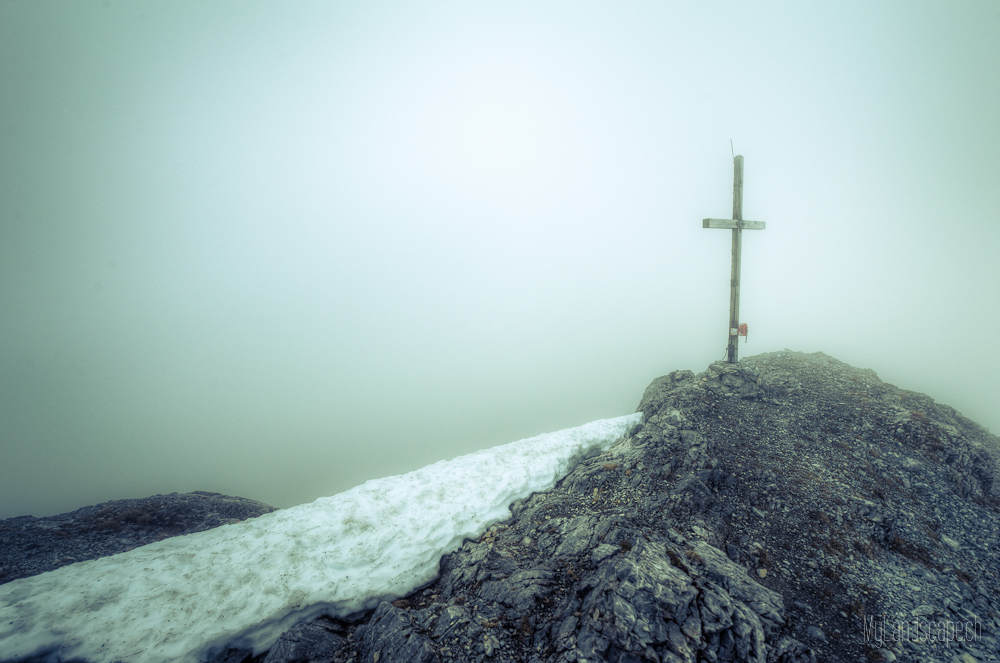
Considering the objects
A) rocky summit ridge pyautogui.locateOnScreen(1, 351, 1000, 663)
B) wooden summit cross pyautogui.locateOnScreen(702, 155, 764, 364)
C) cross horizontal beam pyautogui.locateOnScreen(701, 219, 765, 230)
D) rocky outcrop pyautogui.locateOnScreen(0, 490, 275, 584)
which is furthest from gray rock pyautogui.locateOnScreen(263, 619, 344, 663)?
cross horizontal beam pyautogui.locateOnScreen(701, 219, 765, 230)

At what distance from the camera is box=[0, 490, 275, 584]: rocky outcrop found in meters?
5.05

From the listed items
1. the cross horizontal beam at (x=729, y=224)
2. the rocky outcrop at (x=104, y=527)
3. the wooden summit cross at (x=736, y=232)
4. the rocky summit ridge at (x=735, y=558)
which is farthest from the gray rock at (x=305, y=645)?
the cross horizontal beam at (x=729, y=224)

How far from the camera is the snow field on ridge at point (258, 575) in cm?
399

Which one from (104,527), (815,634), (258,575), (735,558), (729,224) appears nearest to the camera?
(815,634)

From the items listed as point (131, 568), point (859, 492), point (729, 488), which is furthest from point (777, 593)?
point (131, 568)

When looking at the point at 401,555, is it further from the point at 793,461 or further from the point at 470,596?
the point at 793,461

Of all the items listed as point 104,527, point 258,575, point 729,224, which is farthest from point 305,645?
point 729,224

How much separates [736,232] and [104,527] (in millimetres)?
14778

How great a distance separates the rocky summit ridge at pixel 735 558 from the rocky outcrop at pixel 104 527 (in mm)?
3365

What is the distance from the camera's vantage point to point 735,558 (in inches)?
191

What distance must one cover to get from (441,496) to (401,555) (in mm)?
1383

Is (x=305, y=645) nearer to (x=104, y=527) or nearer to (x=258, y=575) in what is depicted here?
(x=258, y=575)

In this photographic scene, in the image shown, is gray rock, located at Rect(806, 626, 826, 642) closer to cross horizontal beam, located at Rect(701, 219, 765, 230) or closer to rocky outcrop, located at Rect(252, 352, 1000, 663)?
rocky outcrop, located at Rect(252, 352, 1000, 663)

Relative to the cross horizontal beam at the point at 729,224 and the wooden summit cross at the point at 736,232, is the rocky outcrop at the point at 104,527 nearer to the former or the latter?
Result: the wooden summit cross at the point at 736,232
